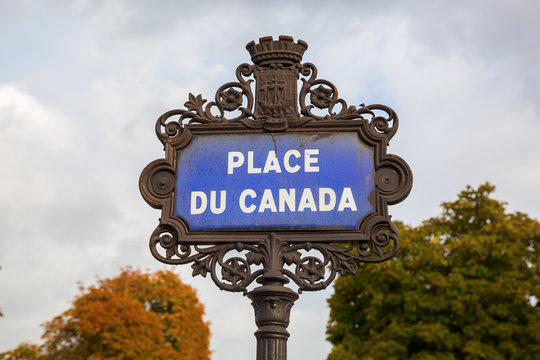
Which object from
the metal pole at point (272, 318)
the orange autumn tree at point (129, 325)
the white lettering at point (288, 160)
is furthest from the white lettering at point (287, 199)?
the orange autumn tree at point (129, 325)

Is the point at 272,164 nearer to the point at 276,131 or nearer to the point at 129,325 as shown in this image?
the point at 276,131

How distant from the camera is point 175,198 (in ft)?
23.7

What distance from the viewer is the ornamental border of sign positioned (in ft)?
22.7

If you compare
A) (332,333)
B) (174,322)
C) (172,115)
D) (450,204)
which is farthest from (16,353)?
(172,115)

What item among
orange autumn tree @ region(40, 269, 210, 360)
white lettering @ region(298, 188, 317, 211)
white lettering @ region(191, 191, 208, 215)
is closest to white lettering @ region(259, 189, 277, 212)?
white lettering @ region(298, 188, 317, 211)

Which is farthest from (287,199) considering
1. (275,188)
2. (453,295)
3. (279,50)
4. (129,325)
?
(129,325)

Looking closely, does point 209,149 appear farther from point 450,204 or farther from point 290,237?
point 450,204

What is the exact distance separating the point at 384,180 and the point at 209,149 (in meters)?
1.60

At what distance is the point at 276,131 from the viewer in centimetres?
728

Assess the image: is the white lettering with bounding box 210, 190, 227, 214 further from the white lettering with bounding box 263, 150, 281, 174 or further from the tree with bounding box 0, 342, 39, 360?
the tree with bounding box 0, 342, 39, 360

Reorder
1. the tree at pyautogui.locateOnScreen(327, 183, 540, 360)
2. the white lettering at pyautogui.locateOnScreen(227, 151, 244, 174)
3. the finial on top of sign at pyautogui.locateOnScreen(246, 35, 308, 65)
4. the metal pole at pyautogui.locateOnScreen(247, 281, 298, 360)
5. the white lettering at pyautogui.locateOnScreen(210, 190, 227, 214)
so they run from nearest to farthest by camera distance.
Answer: the metal pole at pyautogui.locateOnScreen(247, 281, 298, 360) < the white lettering at pyautogui.locateOnScreen(210, 190, 227, 214) < the white lettering at pyautogui.locateOnScreen(227, 151, 244, 174) < the finial on top of sign at pyautogui.locateOnScreen(246, 35, 308, 65) < the tree at pyautogui.locateOnScreen(327, 183, 540, 360)

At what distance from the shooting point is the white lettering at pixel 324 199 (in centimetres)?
697

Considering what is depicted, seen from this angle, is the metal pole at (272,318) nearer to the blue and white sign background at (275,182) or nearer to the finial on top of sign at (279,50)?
the blue and white sign background at (275,182)

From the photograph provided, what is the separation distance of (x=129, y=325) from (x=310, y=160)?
3277 cm
